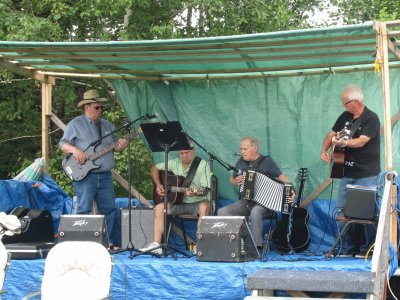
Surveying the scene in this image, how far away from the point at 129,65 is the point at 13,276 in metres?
2.76

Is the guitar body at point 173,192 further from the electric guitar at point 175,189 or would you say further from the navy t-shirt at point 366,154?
A: the navy t-shirt at point 366,154

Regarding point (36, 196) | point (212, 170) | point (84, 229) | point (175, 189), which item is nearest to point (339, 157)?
point (212, 170)

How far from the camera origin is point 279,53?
28.6 feet

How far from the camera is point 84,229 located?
8.74m

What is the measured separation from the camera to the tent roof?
25.1 feet

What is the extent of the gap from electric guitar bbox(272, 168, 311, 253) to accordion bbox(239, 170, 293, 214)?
1.64 feet

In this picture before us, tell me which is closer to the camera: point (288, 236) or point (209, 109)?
point (288, 236)

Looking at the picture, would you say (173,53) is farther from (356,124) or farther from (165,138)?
(356,124)

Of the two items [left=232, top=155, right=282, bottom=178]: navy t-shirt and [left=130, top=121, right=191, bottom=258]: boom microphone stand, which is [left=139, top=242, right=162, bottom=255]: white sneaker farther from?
[left=232, top=155, right=282, bottom=178]: navy t-shirt

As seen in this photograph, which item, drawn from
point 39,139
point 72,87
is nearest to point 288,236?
point 72,87

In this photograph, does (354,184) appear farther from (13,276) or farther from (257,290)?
(13,276)

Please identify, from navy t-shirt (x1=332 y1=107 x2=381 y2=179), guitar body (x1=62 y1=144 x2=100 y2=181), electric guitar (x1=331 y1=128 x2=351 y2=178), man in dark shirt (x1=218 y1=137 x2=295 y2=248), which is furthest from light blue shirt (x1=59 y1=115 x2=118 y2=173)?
navy t-shirt (x1=332 y1=107 x2=381 y2=179)

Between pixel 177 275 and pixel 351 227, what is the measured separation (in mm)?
2004

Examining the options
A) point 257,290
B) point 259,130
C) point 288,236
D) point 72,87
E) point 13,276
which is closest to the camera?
point 257,290
